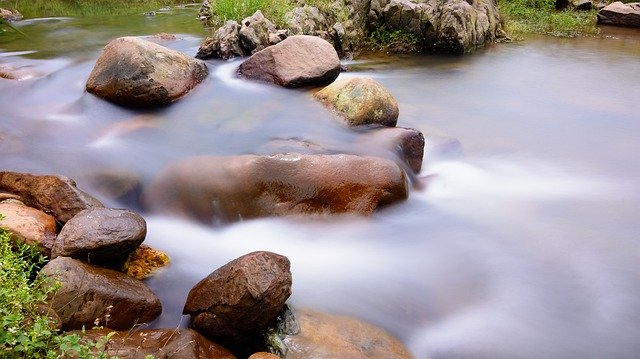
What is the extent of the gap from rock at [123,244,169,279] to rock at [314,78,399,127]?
3010 millimetres

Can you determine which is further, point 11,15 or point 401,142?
point 11,15

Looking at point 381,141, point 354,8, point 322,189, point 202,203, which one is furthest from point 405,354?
point 354,8

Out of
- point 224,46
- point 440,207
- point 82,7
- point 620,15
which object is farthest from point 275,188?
point 620,15

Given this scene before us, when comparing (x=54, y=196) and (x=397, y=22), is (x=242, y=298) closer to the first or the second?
(x=54, y=196)

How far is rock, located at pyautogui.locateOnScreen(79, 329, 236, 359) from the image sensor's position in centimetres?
Answer: 316

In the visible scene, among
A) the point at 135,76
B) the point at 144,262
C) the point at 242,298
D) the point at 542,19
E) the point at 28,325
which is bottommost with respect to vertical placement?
the point at 144,262

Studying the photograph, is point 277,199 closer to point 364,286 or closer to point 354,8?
point 364,286

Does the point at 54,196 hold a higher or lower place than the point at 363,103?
lower

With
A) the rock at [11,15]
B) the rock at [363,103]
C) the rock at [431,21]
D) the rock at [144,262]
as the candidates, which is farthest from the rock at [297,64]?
the rock at [11,15]

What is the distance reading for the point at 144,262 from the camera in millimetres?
4227

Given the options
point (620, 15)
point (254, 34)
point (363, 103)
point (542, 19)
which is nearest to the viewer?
point (363, 103)

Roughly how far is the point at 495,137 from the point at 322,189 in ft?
12.1

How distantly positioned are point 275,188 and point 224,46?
479 cm

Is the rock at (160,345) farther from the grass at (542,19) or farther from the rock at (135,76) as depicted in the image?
the grass at (542,19)
